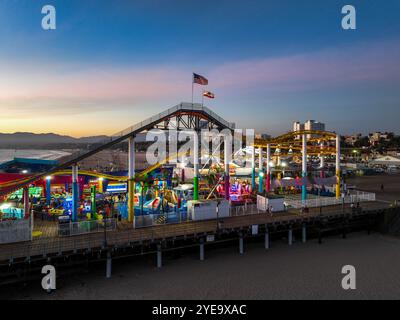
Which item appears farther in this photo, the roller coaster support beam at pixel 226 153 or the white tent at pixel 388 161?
the white tent at pixel 388 161

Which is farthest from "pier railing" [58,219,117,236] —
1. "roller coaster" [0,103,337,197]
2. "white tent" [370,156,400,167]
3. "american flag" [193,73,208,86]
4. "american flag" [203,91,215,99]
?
"white tent" [370,156,400,167]

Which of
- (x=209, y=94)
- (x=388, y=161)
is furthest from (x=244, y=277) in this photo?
(x=388, y=161)

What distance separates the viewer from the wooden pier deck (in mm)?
18266

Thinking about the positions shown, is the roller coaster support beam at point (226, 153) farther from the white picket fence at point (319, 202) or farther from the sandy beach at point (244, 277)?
the sandy beach at point (244, 277)

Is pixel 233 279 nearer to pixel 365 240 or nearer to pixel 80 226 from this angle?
pixel 80 226

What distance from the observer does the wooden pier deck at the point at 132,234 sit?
18.3 metres

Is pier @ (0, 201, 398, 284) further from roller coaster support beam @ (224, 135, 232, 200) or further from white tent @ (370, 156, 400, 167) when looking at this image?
white tent @ (370, 156, 400, 167)

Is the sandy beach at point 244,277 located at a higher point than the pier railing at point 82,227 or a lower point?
lower

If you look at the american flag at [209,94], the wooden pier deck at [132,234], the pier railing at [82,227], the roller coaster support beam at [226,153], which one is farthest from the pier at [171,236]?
the american flag at [209,94]

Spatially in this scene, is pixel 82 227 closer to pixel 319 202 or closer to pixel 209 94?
pixel 209 94

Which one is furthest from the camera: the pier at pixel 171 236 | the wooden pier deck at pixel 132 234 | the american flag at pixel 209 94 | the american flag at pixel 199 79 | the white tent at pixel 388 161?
the white tent at pixel 388 161
